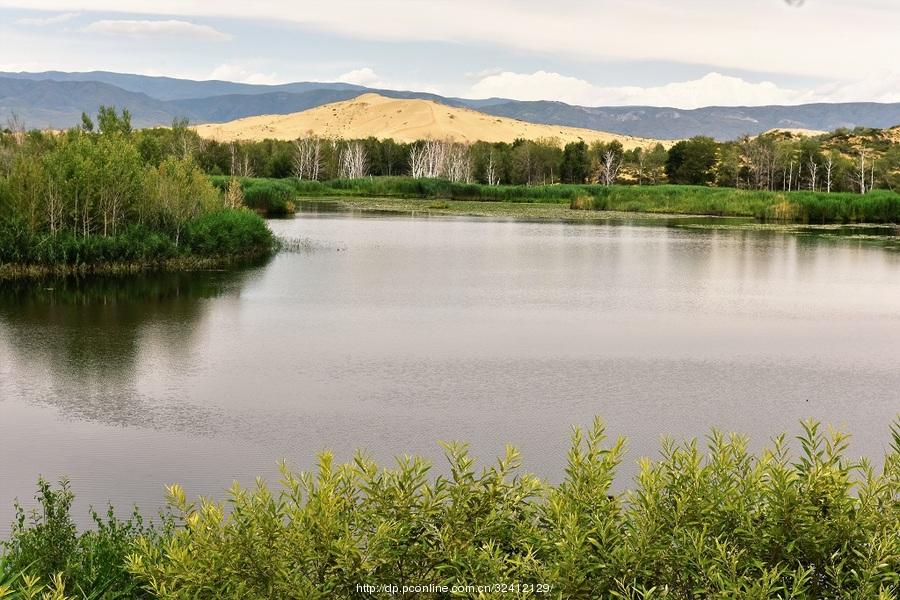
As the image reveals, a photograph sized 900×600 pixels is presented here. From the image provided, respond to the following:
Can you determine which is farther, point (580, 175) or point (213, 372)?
point (580, 175)

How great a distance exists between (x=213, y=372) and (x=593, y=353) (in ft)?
21.2

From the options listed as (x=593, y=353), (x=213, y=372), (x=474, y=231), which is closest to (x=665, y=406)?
(x=593, y=353)

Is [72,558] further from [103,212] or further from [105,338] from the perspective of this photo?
[103,212]

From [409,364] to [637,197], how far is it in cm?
5200

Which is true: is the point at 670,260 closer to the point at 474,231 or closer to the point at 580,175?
the point at 474,231

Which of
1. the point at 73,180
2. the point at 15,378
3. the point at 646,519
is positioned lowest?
the point at 15,378

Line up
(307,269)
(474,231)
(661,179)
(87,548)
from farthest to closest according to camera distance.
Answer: (661,179)
(474,231)
(307,269)
(87,548)

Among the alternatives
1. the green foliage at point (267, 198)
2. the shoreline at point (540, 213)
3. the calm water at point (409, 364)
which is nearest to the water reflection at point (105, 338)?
the calm water at point (409, 364)

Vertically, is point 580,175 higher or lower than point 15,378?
higher

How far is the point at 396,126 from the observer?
517ft

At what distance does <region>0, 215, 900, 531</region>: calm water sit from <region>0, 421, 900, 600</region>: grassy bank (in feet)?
14.5

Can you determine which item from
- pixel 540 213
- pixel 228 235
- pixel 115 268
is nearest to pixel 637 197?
pixel 540 213

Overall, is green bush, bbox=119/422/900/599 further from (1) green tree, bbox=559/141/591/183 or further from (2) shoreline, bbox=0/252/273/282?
(1) green tree, bbox=559/141/591/183

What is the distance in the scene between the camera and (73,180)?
2612 centimetres
